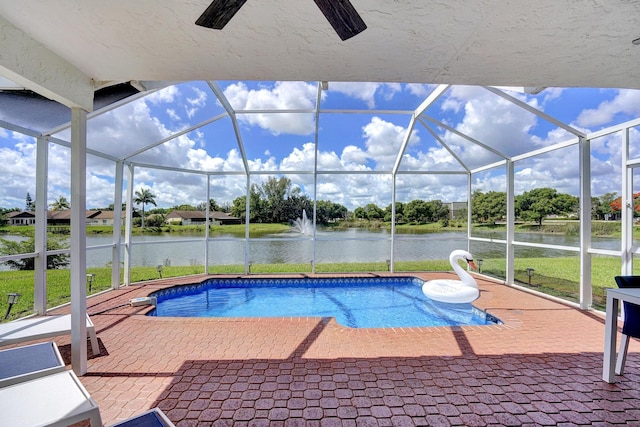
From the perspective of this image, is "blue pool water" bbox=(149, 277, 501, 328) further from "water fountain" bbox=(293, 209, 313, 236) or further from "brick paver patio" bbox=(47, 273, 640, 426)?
"water fountain" bbox=(293, 209, 313, 236)

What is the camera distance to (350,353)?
11.8 ft

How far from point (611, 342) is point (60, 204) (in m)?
9.67

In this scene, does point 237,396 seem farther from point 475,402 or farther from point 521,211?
point 521,211

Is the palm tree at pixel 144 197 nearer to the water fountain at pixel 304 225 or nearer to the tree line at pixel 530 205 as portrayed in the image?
the water fountain at pixel 304 225

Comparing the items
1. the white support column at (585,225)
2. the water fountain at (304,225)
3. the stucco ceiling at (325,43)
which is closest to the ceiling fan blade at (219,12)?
the stucco ceiling at (325,43)

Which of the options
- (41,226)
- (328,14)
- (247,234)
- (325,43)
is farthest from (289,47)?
(247,234)

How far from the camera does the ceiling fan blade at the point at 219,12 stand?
5.72 feet

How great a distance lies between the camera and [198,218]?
9.22 m

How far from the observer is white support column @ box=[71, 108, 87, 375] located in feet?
9.75

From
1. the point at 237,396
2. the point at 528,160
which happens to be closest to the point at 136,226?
the point at 237,396

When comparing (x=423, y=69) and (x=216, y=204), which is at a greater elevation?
(x=423, y=69)

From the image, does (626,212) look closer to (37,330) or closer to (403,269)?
(403,269)

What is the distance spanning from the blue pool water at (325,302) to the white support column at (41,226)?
1.66 metres

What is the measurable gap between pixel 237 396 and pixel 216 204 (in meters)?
7.33
